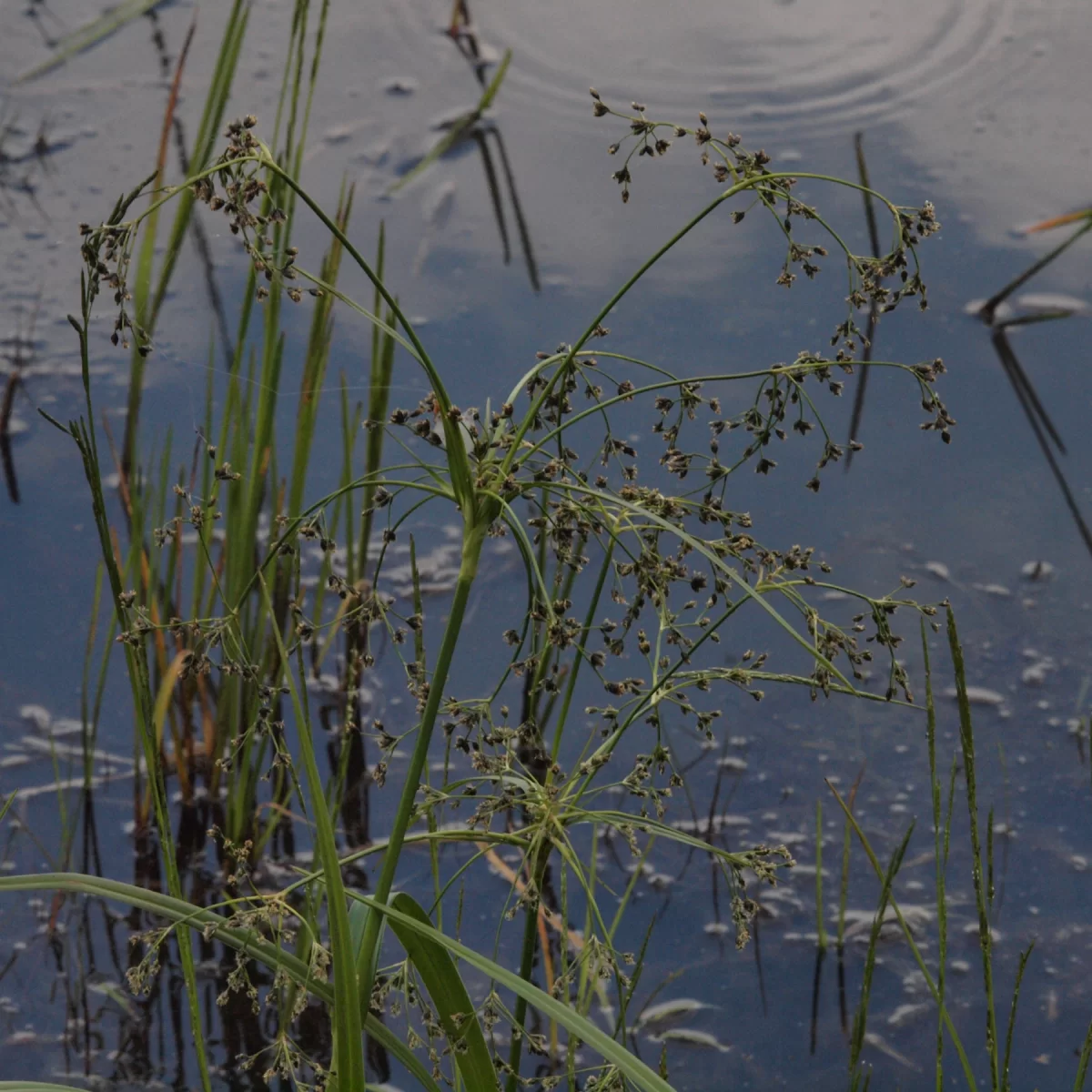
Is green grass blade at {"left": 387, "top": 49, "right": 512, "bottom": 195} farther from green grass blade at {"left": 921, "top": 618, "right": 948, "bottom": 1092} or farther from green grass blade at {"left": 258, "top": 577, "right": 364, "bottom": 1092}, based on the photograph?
green grass blade at {"left": 258, "top": 577, "right": 364, "bottom": 1092}

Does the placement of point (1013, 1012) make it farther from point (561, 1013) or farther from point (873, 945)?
point (561, 1013)

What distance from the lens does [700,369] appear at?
9.43 ft

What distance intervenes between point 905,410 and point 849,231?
0.57 meters

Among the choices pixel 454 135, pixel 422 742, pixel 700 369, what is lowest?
pixel 422 742

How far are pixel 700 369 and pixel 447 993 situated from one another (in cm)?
197

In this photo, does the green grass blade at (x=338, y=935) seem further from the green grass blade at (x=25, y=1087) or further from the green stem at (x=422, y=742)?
the green grass blade at (x=25, y=1087)

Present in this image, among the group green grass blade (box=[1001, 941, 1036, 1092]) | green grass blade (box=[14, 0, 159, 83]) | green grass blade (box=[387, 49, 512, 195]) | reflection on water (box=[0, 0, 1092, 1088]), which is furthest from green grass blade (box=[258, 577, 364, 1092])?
green grass blade (box=[14, 0, 159, 83])

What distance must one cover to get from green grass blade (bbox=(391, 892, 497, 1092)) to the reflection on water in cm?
82

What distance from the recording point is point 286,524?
43.5 inches

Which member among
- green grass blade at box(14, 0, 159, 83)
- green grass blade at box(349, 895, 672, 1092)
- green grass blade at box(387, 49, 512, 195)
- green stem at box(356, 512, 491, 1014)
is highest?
green grass blade at box(14, 0, 159, 83)

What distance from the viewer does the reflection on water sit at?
1944mm

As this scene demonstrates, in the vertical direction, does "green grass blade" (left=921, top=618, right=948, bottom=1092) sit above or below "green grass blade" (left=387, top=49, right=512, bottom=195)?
below

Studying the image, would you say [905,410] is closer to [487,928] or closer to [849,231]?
[849,231]

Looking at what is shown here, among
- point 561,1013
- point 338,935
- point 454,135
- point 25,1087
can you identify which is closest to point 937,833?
point 561,1013
